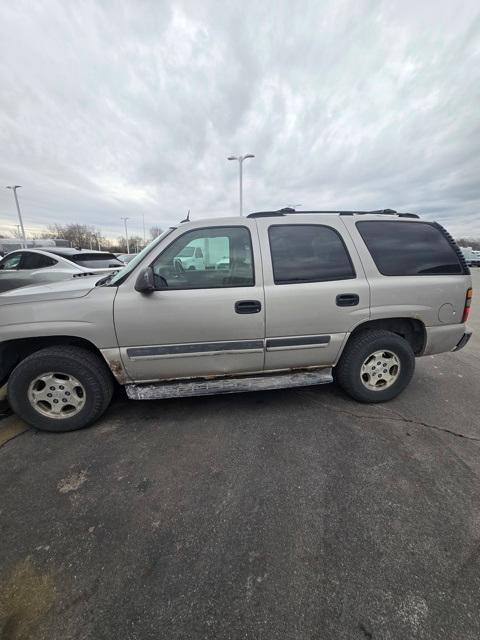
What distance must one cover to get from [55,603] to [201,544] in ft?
2.39

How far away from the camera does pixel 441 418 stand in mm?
2885

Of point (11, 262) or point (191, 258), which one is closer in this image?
point (191, 258)


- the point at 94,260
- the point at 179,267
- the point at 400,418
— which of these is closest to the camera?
the point at 179,267

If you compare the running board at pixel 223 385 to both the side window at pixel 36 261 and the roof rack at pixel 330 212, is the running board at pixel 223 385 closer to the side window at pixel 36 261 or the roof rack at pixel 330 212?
the roof rack at pixel 330 212

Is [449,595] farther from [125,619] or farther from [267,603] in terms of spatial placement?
[125,619]

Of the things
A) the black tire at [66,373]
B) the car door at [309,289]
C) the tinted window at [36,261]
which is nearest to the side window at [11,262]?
the tinted window at [36,261]

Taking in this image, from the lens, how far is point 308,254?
2789mm

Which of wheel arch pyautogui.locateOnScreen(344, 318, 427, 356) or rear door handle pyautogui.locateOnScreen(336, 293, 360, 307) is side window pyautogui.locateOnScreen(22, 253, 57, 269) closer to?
rear door handle pyautogui.locateOnScreen(336, 293, 360, 307)

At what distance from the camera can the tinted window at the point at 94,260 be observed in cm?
730

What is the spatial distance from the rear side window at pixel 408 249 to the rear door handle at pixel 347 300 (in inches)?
16.4

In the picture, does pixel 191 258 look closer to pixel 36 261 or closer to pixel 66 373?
pixel 66 373

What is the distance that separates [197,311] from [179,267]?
0.46m

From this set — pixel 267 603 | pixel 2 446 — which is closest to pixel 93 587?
pixel 267 603

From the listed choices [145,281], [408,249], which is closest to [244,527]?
[145,281]
